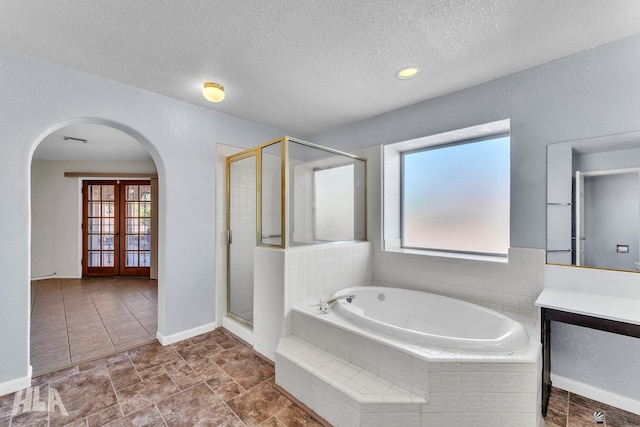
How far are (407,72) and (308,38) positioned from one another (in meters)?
0.88

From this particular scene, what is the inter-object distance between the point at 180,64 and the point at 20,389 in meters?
2.66

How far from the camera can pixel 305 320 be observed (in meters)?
2.17

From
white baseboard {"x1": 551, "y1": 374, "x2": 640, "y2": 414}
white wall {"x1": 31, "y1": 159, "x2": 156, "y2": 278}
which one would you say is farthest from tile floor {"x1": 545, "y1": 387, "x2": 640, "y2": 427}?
white wall {"x1": 31, "y1": 159, "x2": 156, "y2": 278}

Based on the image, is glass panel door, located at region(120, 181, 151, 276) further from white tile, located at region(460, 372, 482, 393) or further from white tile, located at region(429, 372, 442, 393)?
white tile, located at region(460, 372, 482, 393)

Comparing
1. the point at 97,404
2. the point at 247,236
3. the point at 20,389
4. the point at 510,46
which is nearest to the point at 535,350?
the point at 510,46

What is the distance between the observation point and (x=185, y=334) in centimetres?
276

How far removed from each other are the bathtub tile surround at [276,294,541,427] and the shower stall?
1124mm

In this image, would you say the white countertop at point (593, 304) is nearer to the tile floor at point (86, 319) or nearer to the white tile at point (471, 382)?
the white tile at point (471, 382)

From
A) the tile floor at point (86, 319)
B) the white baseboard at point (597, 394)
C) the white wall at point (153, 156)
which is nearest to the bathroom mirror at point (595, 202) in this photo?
the white baseboard at point (597, 394)

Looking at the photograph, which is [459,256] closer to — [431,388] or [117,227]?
[431,388]

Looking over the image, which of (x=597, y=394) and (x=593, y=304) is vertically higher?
(x=593, y=304)

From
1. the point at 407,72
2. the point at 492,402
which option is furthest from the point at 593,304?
the point at 407,72

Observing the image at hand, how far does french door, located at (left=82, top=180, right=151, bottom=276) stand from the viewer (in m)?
5.68

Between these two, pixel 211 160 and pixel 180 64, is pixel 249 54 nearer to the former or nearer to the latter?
pixel 180 64
